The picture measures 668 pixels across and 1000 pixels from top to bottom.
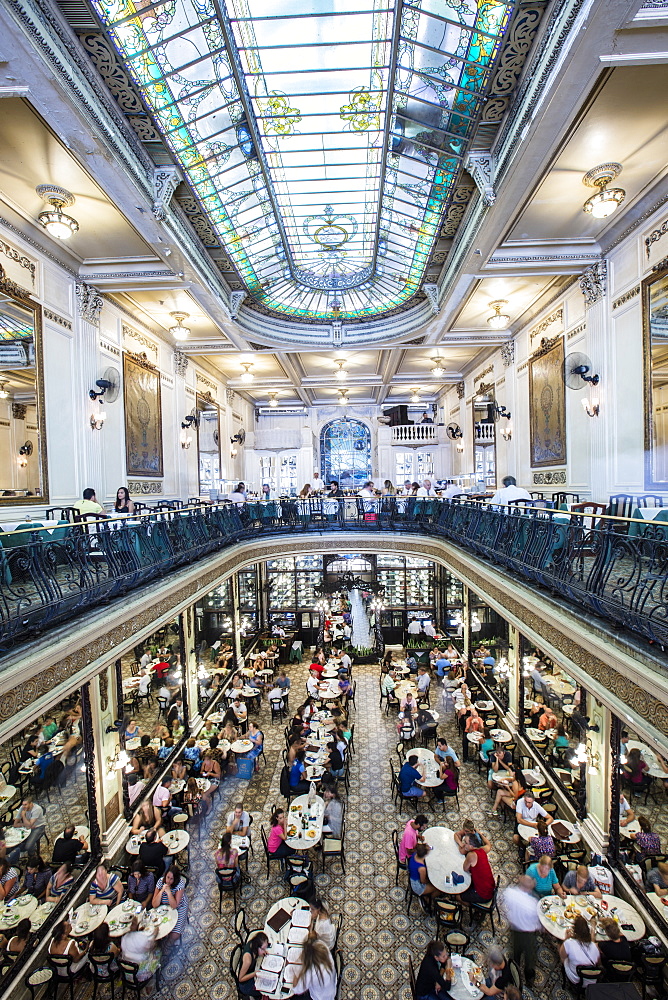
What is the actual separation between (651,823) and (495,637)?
186 inches

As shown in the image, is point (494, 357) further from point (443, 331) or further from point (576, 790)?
point (576, 790)

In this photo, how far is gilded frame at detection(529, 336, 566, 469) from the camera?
868cm

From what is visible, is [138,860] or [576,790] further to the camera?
[576,790]

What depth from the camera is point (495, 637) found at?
34.1 ft

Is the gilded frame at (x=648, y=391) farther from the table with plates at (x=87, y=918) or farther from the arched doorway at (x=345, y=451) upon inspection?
the arched doorway at (x=345, y=451)

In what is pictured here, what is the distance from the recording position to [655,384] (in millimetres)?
6262

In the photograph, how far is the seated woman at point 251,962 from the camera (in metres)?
3.94

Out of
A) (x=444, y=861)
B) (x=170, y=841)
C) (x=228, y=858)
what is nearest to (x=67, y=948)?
(x=170, y=841)

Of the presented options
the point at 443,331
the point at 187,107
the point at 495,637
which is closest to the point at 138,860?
the point at 495,637

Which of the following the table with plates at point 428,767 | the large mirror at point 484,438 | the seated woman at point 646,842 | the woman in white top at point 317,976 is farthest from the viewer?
the large mirror at point 484,438

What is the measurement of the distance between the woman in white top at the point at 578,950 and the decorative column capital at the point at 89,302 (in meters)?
10.1

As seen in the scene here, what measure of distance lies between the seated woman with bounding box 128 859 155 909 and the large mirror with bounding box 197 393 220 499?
9.48 meters

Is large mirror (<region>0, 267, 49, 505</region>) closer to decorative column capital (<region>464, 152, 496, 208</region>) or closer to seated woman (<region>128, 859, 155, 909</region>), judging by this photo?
seated woman (<region>128, 859, 155, 909</region>)

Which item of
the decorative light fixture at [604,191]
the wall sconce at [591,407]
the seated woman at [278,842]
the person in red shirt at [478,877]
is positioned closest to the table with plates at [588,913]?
the person in red shirt at [478,877]
